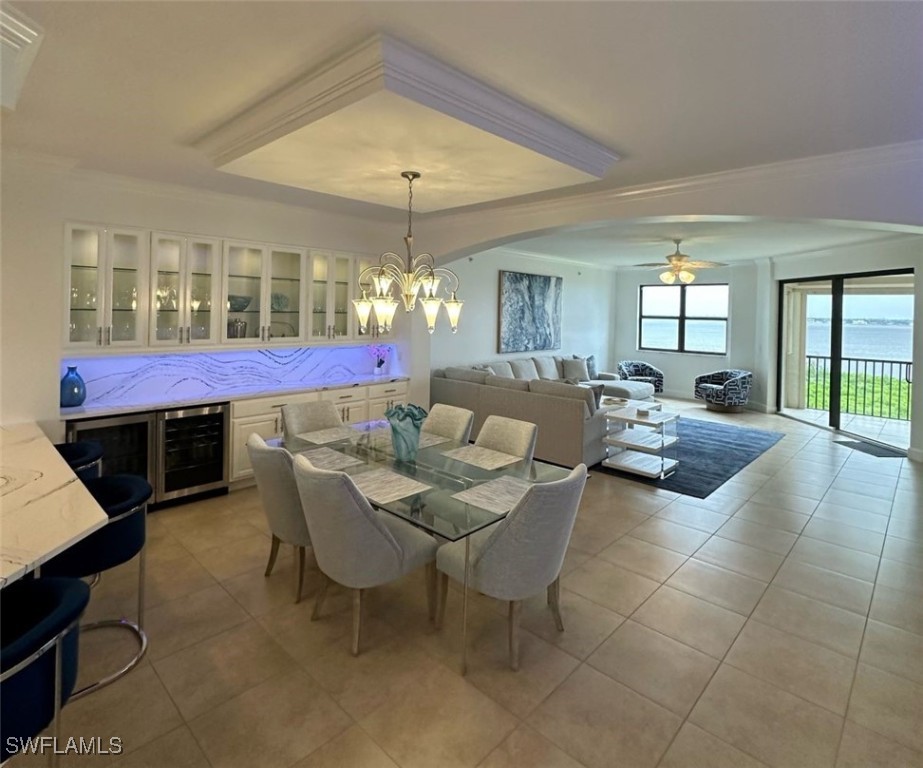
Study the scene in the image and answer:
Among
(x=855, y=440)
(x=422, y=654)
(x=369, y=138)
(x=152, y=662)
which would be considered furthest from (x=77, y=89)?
(x=855, y=440)

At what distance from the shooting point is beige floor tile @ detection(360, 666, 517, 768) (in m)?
1.90

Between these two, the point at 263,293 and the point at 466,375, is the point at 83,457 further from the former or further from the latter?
the point at 466,375

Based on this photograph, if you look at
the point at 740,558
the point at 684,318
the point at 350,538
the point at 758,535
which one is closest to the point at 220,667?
the point at 350,538

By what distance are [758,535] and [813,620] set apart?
111cm

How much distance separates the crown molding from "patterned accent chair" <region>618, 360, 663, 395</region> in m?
7.49

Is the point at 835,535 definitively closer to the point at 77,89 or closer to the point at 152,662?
the point at 152,662

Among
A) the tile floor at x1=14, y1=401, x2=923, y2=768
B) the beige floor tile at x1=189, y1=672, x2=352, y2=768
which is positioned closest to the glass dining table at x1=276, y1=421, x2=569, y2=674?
the tile floor at x1=14, y1=401, x2=923, y2=768

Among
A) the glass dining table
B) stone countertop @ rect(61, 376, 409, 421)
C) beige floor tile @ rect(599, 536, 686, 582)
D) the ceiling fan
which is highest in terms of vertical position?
the ceiling fan

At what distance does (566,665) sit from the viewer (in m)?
2.40

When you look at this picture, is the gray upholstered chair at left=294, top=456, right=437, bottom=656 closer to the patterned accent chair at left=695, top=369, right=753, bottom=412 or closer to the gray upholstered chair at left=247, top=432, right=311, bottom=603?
the gray upholstered chair at left=247, top=432, right=311, bottom=603

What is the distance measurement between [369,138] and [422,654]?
259 centimetres

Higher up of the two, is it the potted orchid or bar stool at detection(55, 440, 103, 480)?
the potted orchid

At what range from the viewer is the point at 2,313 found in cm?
337

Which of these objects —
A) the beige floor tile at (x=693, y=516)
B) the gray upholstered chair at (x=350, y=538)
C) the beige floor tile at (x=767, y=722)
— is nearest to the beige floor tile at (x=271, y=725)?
the gray upholstered chair at (x=350, y=538)
